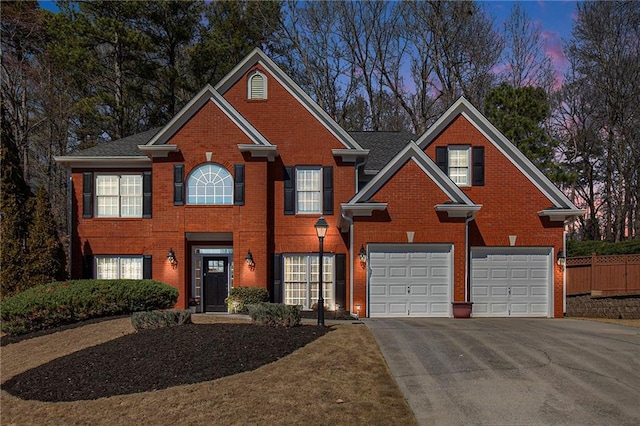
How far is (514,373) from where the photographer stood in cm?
953

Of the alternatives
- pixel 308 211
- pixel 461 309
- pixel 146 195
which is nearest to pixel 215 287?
pixel 146 195

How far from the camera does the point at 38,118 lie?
32.3 meters

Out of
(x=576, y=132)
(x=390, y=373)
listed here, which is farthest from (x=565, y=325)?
(x=576, y=132)

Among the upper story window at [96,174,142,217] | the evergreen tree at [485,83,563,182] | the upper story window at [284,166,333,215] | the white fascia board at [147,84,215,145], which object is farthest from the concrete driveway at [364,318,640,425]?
the evergreen tree at [485,83,563,182]

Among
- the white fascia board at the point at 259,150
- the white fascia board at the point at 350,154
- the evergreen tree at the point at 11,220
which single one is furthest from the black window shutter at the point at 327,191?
the evergreen tree at the point at 11,220

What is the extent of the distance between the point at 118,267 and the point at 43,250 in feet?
8.92

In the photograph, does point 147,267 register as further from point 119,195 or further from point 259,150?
point 259,150

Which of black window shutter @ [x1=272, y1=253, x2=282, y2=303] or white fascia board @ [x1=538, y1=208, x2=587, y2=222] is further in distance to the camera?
black window shutter @ [x1=272, y1=253, x2=282, y2=303]

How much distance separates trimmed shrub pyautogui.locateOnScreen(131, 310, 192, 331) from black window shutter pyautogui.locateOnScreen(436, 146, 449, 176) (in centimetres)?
1105

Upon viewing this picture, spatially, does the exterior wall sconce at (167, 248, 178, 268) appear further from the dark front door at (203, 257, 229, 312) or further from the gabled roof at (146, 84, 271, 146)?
the gabled roof at (146, 84, 271, 146)

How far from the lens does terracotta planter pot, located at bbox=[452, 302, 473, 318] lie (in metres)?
17.1

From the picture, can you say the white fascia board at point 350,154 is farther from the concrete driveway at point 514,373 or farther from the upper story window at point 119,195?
the upper story window at point 119,195

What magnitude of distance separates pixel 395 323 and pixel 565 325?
5.44 meters

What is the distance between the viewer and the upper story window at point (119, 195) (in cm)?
1981
